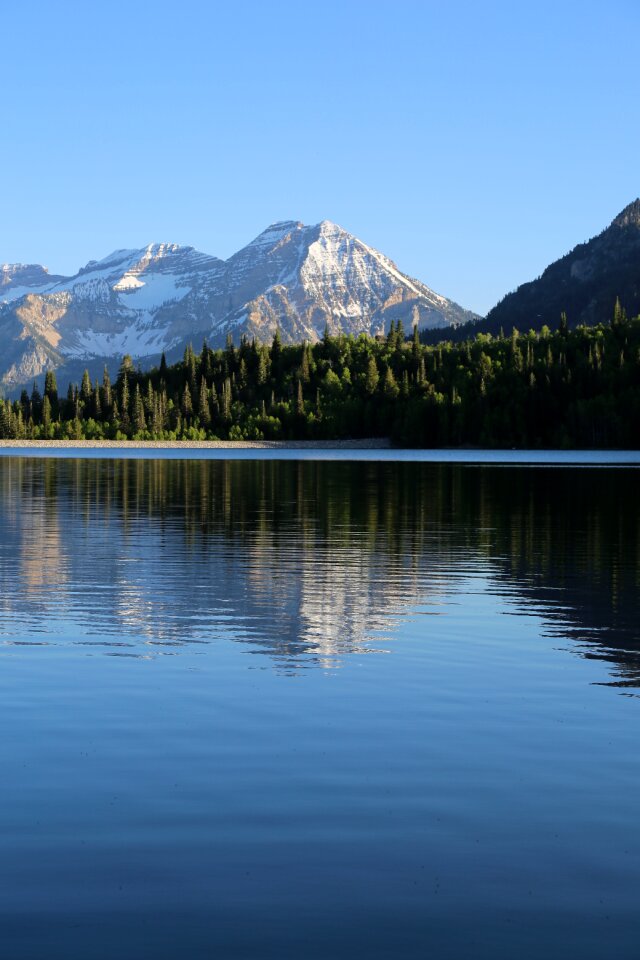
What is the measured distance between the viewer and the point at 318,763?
19.8m

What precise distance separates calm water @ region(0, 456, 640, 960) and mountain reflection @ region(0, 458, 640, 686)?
22cm

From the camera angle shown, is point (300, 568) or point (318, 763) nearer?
point (318, 763)

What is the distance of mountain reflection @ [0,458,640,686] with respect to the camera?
32.7 metres

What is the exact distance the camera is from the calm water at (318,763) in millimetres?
13695

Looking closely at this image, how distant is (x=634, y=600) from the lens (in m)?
39.4

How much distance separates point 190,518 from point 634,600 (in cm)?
4012

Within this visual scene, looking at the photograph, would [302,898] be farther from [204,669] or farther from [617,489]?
[617,489]

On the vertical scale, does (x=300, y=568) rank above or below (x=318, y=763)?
above

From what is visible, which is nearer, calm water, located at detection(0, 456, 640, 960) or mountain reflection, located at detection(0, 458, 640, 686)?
calm water, located at detection(0, 456, 640, 960)

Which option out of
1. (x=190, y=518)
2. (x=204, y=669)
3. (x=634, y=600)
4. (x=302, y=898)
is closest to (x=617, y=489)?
(x=190, y=518)

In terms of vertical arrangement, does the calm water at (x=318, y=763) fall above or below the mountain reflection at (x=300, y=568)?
below

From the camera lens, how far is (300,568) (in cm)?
4806

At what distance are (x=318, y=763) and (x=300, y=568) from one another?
2829 centimetres

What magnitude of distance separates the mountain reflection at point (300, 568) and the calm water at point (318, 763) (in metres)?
0.22
